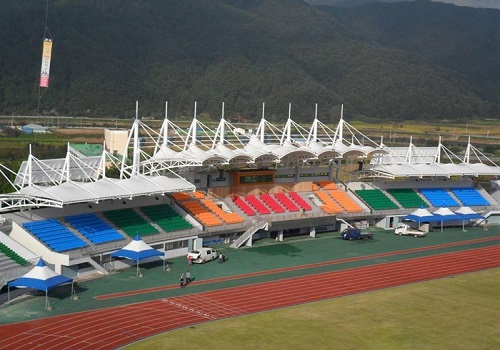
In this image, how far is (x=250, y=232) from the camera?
54.3 m

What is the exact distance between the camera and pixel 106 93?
529 ft

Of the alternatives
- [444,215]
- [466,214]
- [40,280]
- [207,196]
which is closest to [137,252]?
[40,280]

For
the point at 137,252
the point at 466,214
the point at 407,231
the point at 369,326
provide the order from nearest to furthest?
1. the point at 369,326
2. the point at 137,252
3. the point at 407,231
4. the point at 466,214

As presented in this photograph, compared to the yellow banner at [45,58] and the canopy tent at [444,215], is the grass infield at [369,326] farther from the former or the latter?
the yellow banner at [45,58]

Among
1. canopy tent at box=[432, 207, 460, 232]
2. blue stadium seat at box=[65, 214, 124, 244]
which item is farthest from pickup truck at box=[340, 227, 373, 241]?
blue stadium seat at box=[65, 214, 124, 244]

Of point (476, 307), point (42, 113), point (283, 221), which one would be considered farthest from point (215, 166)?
point (42, 113)

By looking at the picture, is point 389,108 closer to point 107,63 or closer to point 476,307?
point 107,63

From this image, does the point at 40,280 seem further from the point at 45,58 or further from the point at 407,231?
the point at 407,231

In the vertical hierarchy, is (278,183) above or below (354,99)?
below

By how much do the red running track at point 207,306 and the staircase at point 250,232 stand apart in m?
8.80

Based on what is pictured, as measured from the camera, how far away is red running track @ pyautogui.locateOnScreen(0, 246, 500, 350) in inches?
1284

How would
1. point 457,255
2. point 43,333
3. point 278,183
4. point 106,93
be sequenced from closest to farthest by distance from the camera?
point 43,333
point 457,255
point 278,183
point 106,93

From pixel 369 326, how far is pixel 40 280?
52.6ft

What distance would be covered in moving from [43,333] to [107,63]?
5899 inches
